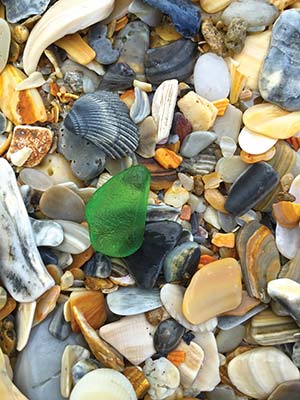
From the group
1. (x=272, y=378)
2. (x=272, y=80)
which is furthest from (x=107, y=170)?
(x=272, y=378)

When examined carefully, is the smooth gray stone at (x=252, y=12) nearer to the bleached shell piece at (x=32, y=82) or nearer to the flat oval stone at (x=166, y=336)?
the bleached shell piece at (x=32, y=82)

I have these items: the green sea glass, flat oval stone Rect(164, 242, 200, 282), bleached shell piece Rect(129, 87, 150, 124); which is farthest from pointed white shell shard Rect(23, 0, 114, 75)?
flat oval stone Rect(164, 242, 200, 282)

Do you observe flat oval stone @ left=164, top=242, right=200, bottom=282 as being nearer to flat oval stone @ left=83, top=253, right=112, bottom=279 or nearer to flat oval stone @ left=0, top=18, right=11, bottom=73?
flat oval stone @ left=83, top=253, right=112, bottom=279

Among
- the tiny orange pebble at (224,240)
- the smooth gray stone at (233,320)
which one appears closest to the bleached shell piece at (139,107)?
the tiny orange pebble at (224,240)

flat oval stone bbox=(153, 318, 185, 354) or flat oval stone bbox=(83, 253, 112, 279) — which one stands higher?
flat oval stone bbox=(83, 253, 112, 279)

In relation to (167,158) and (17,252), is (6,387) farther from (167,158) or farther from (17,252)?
(167,158)

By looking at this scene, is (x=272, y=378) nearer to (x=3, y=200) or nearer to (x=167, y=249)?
(x=167, y=249)
